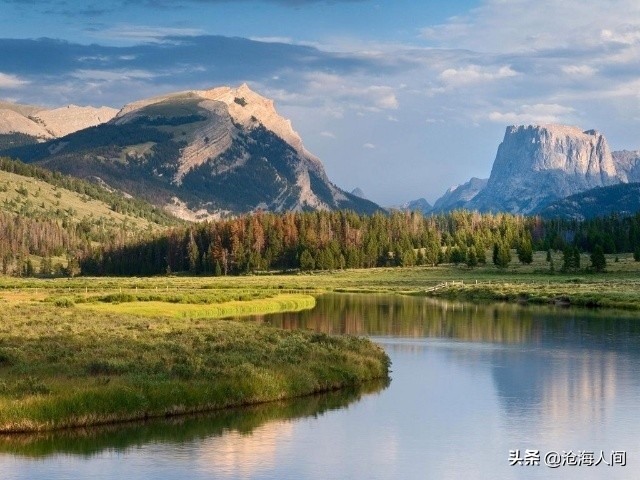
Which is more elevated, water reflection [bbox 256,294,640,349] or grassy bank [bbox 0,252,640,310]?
grassy bank [bbox 0,252,640,310]

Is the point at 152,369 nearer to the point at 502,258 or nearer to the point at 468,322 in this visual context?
the point at 468,322

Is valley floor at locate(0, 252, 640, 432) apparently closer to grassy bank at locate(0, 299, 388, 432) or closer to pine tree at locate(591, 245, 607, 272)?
grassy bank at locate(0, 299, 388, 432)

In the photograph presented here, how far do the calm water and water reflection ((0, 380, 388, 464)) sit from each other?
2.9 inches

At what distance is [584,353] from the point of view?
6475cm

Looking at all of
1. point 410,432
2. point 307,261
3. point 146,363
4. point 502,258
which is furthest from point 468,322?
point 307,261

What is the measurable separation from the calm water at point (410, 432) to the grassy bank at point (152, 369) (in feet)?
3.51

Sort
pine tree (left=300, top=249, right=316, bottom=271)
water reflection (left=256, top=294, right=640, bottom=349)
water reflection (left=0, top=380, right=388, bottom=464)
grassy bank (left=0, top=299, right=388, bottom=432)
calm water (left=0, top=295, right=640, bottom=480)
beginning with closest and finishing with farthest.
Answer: calm water (left=0, top=295, right=640, bottom=480), water reflection (left=0, top=380, right=388, bottom=464), grassy bank (left=0, top=299, right=388, bottom=432), water reflection (left=256, top=294, right=640, bottom=349), pine tree (left=300, top=249, right=316, bottom=271)

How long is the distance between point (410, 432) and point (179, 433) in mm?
9474

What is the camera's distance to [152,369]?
45.1m

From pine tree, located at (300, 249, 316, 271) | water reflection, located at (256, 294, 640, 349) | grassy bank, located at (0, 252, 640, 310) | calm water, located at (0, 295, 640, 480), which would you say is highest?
pine tree, located at (300, 249, 316, 271)

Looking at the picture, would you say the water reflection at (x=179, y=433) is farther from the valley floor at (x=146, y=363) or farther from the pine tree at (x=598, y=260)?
the pine tree at (x=598, y=260)

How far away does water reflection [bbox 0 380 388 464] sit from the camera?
117 ft

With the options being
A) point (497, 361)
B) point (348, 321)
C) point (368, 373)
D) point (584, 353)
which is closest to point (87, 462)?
point (368, 373)

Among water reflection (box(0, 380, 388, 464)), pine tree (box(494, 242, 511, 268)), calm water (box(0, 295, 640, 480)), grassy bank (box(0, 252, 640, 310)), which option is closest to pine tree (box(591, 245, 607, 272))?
grassy bank (box(0, 252, 640, 310))
